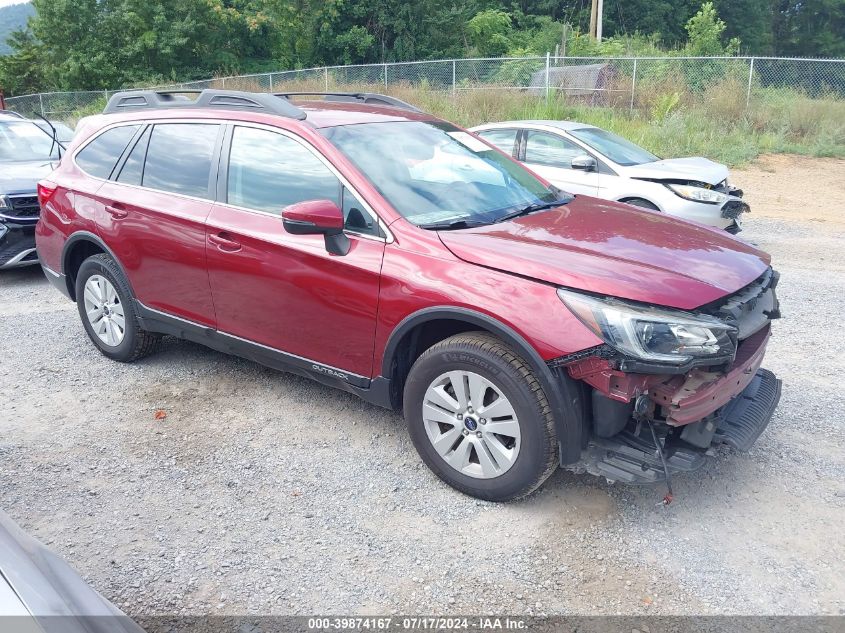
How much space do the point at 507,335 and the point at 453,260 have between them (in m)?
0.47

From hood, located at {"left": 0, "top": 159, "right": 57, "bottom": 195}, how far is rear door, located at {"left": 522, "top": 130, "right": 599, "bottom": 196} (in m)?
5.53

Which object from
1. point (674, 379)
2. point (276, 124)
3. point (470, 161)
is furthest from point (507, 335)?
point (276, 124)

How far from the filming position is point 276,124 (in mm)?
4082

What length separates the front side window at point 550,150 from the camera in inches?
344

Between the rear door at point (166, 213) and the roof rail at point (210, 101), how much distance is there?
19 cm

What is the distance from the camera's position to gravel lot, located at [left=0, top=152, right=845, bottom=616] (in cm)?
288

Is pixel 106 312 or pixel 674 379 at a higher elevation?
pixel 674 379

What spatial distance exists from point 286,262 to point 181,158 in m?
1.27

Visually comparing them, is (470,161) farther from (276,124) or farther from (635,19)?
(635,19)

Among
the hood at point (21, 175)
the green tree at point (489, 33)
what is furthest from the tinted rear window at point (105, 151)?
the green tree at point (489, 33)

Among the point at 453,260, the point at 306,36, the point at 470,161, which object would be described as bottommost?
the point at 453,260

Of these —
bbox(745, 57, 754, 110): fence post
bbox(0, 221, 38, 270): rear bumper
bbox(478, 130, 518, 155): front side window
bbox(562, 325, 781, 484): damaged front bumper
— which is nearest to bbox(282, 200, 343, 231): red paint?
bbox(562, 325, 781, 484): damaged front bumper

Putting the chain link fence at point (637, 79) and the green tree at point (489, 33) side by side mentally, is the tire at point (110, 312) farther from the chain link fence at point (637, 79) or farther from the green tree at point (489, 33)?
the green tree at point (489, 33)

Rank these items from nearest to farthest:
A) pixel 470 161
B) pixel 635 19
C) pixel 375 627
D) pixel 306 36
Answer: pixel 375 627 → pixel 470 161 → pixel 306 36 → pixel 635 19
